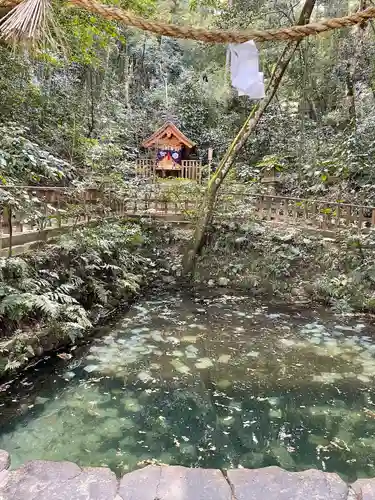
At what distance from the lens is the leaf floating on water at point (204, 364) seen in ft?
15.8

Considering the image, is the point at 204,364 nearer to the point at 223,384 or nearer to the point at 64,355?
the point at 223,384

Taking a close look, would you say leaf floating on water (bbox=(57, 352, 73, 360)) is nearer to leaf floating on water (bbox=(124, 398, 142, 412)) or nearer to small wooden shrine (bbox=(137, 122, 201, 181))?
leaf floating on water (bbox=(124, 398, 142, 412))

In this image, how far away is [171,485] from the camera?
2.10 meters

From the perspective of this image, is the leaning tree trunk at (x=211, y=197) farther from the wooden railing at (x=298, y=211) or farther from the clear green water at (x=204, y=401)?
the clear green water at (x=204, y=401)

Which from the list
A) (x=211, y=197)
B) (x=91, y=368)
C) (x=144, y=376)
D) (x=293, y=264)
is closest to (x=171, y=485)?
(x=144, y=376)

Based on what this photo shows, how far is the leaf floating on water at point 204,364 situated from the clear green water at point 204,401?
0.05 feet

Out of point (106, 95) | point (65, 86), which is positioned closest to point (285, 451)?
point (65, 86)

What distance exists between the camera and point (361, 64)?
39.0ft

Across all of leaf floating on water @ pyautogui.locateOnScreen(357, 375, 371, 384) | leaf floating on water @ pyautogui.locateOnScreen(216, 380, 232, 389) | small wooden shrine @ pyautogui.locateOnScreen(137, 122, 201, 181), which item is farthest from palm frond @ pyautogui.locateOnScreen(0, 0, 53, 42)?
small wooden shrine @ pyautogui.locateOnScreen(137, 122, 201, 181)

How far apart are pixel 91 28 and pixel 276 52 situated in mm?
7496

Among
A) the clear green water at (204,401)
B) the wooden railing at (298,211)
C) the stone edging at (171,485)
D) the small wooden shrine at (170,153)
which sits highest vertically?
the small wooden shrine at (170,153)

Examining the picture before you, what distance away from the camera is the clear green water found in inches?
129

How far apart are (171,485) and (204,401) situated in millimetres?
2026

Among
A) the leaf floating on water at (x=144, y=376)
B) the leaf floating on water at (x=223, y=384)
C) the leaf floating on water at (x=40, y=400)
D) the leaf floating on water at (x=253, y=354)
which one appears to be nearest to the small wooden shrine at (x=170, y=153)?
the leaf floating on water at (x=253, y=354)
